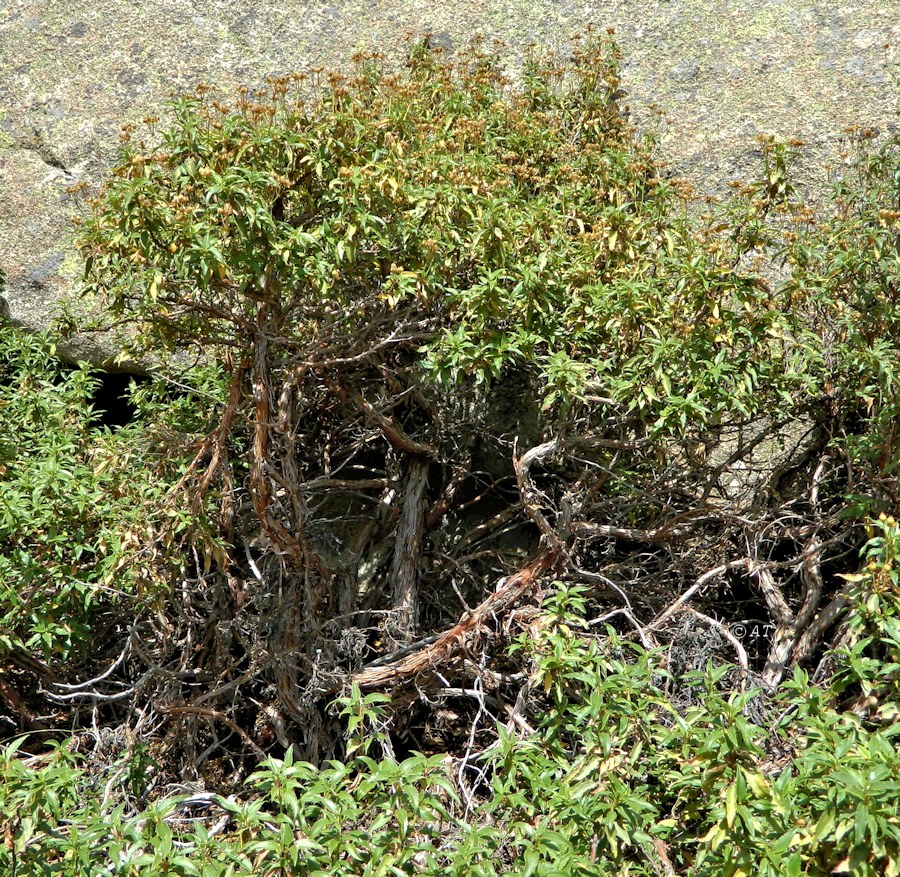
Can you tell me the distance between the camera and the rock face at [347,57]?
4805mm

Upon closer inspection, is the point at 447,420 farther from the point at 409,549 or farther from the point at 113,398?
the point at 113,398

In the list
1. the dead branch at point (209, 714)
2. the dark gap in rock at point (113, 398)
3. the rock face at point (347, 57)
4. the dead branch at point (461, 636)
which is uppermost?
the rock face at point (347, 57)

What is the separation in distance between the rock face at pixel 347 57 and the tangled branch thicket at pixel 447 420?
63cm

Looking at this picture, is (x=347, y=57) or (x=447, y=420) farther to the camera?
(x=347, y=57)

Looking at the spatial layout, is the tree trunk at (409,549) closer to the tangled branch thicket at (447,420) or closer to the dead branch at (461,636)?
the tangled branch thicket at (447,420)

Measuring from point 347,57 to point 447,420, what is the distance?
2141 mm

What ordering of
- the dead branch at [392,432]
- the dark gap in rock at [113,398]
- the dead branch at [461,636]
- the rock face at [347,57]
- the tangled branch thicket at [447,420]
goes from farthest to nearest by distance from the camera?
the dark gap in rock at [113,398] < the rock face at [347,57] < the dead branch at [392,432] < the dead branch at [461,636] < the tangled branch thicket at [447,420]

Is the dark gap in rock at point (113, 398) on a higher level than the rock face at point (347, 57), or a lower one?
lower

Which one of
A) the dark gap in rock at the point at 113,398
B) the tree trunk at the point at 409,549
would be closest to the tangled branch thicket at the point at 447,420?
the tree trunk at the point at 409,549

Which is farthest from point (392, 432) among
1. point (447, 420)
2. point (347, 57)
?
point (347, 57)

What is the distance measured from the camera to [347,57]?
5262 millimetres

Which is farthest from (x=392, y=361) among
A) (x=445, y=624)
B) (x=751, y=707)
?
(x=751, y=707)

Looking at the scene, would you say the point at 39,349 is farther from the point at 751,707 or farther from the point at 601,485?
the point at 751,707

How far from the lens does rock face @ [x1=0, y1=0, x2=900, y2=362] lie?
480cm
